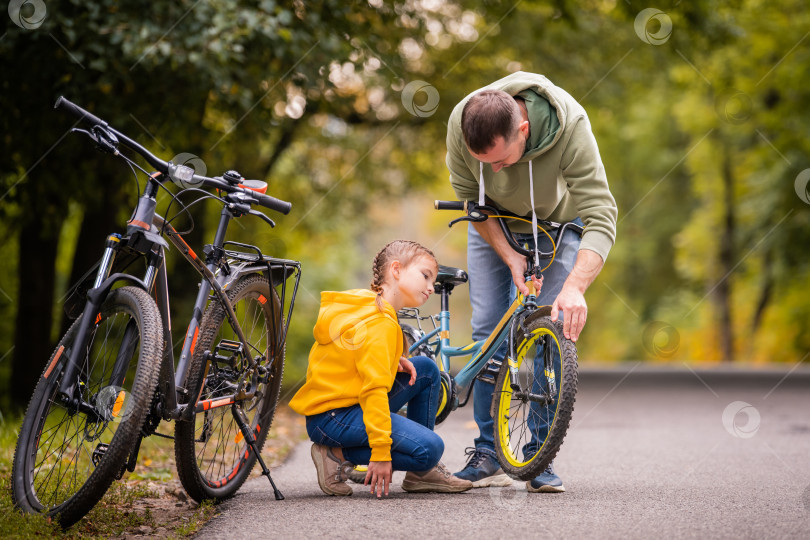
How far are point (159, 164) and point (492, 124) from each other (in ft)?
4.23

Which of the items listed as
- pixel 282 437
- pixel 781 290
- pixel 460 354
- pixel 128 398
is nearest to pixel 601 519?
pixel 460 354

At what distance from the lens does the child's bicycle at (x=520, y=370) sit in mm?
3764

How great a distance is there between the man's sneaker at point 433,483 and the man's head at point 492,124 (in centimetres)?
139

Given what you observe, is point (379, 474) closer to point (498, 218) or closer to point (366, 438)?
point (366, 438)

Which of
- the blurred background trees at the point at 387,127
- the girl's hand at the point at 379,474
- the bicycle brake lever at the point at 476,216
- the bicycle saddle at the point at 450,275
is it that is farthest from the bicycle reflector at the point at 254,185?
the blurred background trees at the point at 387,127

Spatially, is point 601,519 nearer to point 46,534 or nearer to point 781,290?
point 46,534

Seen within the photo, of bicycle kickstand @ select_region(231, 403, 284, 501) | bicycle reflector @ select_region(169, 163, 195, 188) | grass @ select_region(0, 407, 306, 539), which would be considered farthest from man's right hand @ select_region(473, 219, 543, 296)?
grass @ select_region(0, 407, 306, 539)

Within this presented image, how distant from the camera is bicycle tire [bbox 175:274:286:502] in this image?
145 inches

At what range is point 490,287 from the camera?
465 cm

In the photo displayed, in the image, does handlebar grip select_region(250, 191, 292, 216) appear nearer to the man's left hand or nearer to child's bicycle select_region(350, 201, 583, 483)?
child's bicycle select_region(350, 201, 583, 483)

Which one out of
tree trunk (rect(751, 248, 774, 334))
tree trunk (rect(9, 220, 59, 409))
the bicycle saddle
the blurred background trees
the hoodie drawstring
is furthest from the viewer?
tree trunk (rect(751, 248, 774, 334))

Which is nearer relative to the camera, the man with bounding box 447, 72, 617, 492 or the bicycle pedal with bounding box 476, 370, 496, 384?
the man with bounding box 447, 72, 617, 492

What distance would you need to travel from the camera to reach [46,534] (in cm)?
310

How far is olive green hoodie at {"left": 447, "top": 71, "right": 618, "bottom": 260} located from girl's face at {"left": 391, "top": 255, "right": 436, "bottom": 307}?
0.60 metres
